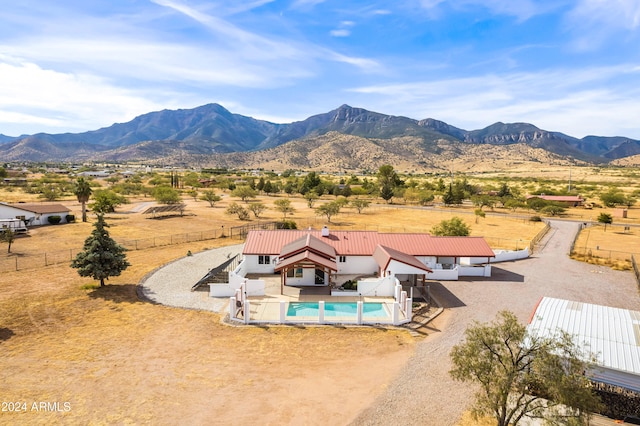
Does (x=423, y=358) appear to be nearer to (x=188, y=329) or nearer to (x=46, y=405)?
(x=188, y=329)

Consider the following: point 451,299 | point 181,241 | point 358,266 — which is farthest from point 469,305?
point 181,241

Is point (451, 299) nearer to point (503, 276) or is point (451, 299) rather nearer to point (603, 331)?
point (503, 276)

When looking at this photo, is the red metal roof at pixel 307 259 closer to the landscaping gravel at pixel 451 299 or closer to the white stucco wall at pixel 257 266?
the white stucco wall at pixel 257 266

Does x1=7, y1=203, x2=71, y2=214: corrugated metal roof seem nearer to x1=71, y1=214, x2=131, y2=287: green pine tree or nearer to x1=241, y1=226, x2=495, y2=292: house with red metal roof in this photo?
x1=71, y1=214, x2=131, y2=287: green pine tree

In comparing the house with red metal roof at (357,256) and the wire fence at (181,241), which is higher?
the house with red metal roof at (357,256)

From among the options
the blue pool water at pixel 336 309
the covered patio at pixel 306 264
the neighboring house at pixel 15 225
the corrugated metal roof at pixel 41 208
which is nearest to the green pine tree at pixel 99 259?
the covered patio at pixel 306 264

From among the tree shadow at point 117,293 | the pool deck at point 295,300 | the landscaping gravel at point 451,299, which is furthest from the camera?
the tree shadow at point 117,293
